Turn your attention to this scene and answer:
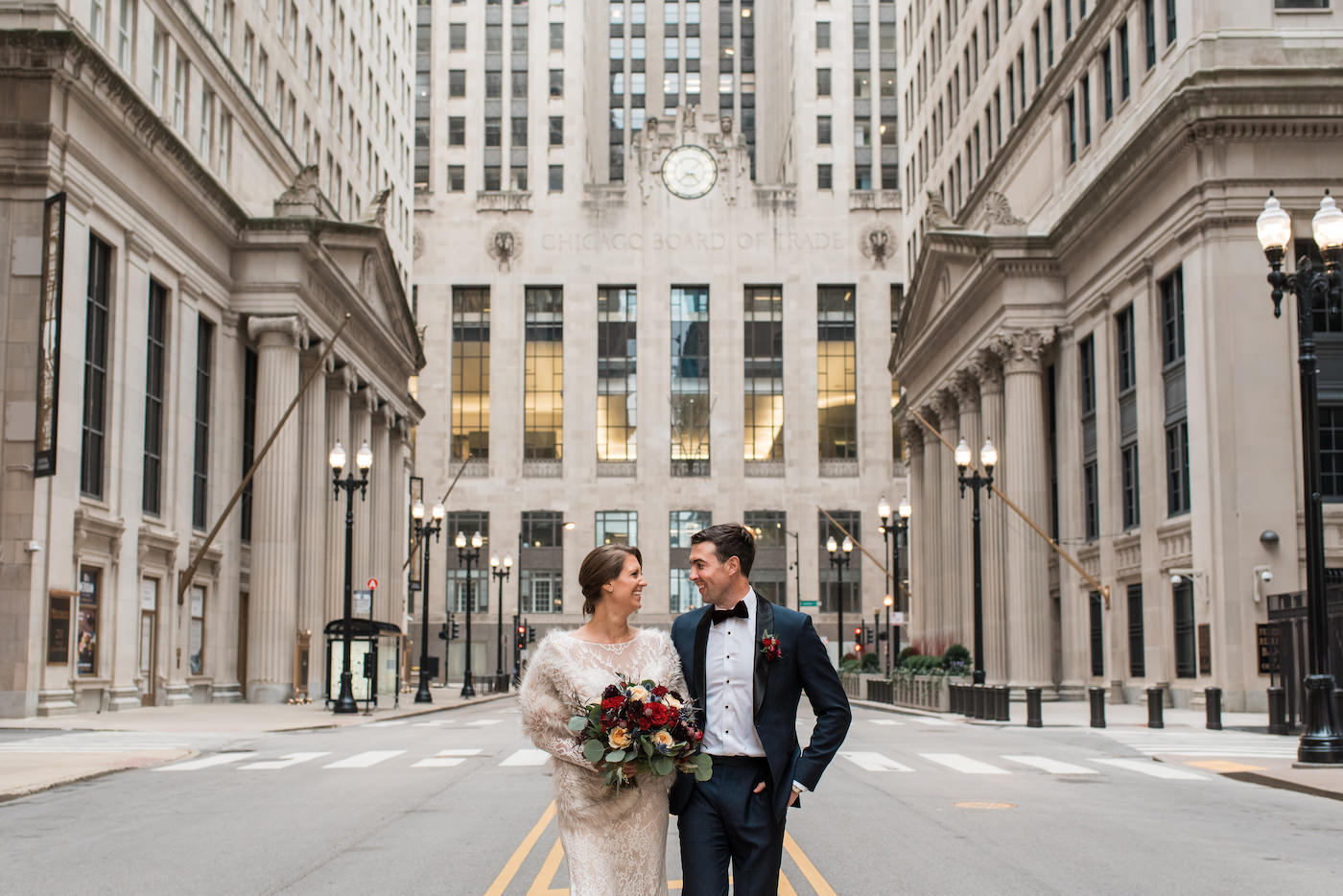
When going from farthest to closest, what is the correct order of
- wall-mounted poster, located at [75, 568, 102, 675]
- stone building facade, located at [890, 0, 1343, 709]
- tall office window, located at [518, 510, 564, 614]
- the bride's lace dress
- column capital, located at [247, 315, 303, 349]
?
1. tall office window, located at [518, 510, 564, 614]
2. column capital, located at [247, 315, 303, 349]
3. stone building facade, located at [890, 0, 1343, 709]
4. wall-mounted poster, located at [75, 568, 102, 675]
5. the bride's lace dress

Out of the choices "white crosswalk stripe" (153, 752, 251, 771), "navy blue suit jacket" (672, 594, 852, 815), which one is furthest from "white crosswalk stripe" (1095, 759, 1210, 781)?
"navy blue suit jacket" (672, 594, 852, 815)

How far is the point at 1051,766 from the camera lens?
67.9ft

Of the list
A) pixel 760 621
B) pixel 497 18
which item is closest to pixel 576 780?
pixel 760 621

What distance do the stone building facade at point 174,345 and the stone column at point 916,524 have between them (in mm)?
26629

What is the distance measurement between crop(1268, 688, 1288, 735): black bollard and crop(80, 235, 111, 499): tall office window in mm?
27141

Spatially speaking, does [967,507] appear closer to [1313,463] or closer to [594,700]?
[1313,463]

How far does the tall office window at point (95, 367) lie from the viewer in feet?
118

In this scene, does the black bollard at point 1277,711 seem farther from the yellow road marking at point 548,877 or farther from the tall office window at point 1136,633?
the yellow road marking at point 548,877

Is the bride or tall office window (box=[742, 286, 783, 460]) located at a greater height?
tall office window (box=[742, 286, 783, 460])

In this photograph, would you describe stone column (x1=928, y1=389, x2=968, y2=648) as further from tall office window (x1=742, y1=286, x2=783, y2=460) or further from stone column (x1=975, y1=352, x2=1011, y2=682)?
tall office window (x1=742, y1=286, x2=783, y2=460)

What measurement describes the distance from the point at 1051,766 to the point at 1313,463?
5526mm

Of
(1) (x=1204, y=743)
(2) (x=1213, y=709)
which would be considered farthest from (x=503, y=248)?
(1) (x=1204, y=743)

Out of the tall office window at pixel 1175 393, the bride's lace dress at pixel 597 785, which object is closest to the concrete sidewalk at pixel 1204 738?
the tall office window at pixel 1175 393

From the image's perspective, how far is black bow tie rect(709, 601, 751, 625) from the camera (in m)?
6.04
